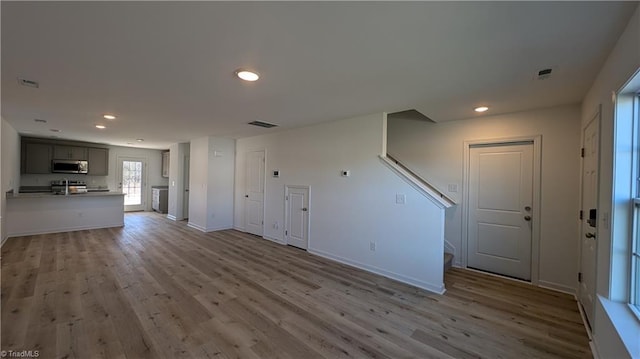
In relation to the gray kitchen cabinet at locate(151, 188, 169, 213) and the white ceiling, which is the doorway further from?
the gray kitchen cabinet at locate(151, 188, 169, 213)

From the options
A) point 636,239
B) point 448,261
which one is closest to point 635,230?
point 636,239

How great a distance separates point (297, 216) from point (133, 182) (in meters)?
7.57

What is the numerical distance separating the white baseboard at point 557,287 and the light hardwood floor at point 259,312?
0.38 ft

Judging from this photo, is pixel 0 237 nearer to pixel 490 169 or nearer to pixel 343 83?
pixel 343 83

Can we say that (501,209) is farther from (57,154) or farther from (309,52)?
(57,154)

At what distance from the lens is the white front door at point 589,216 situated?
237cm

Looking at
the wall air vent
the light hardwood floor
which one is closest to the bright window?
the light hardwood floor

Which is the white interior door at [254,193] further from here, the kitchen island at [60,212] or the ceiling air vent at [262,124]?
the kitchen island at [60,212]

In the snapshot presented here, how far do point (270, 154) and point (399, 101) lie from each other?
10.7 ft

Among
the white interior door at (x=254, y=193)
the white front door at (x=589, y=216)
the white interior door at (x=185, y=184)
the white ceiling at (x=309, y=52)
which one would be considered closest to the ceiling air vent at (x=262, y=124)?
the white ceiling at (x=309, y=52)

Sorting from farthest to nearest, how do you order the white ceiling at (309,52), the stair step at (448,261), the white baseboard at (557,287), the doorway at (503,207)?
the stair step at (448,261) → the doorway at (503,207) → the white baseboard at (557,287) → the white ceiling at (309,52)


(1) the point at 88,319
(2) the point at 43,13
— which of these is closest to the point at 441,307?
(1) the point at 88,319

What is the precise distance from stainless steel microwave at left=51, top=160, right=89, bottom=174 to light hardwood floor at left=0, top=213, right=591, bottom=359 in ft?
13.9

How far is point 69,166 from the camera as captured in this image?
754cm
